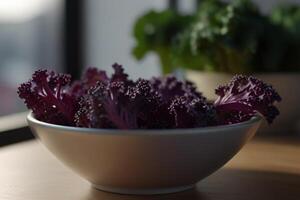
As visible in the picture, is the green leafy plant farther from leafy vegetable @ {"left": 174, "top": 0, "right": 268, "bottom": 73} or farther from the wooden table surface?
the wooden table surface

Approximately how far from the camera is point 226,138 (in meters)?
0.67

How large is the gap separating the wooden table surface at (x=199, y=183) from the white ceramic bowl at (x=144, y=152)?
0.03 metres

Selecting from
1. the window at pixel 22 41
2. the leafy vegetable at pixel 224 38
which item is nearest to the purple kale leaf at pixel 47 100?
the leafy vegetable at pixel 224 38

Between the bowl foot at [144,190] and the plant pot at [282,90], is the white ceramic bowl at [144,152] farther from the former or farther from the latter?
the plant pot at [282,90]

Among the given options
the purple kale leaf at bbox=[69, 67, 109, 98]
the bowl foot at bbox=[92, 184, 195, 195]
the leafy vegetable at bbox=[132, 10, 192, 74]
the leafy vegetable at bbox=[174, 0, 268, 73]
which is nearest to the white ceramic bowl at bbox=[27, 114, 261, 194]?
the bowl foot at bbox=[92, 184, 195, 195]

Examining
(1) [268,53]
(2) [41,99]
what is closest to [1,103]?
(1) [268,53]

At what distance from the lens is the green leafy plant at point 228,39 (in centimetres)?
110

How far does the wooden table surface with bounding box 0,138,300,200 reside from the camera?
713mm

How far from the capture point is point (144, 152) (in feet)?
2.10

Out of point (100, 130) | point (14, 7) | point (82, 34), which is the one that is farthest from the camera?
point (14, 7)

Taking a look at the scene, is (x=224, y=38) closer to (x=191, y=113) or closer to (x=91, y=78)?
(x=91, y=78)

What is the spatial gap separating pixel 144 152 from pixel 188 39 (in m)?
0.57

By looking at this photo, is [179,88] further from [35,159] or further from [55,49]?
[55,49]

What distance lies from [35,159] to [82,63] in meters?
Result: 0.84
